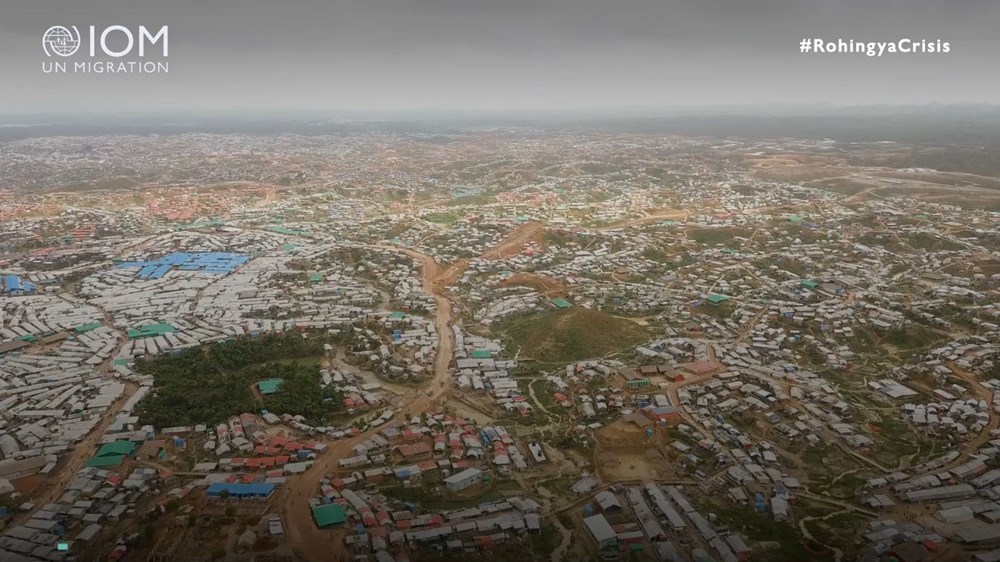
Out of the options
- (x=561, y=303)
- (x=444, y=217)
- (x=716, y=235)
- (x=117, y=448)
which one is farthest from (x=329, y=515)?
(x=444, y=217)

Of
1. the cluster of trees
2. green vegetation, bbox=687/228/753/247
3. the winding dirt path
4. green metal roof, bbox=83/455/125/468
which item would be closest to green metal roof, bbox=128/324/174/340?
the cluster of trees

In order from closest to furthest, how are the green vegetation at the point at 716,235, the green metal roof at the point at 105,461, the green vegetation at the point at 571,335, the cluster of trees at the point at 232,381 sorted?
the green metal roof at the point at 105,461 → the cluster of trees at the point at 232,381 → the green vegetation at the point at 571,335 → the green vegetation at the point at 716,235

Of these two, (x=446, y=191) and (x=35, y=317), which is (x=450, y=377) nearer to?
(x=35, y=317)

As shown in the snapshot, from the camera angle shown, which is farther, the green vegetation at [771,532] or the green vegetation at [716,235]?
the green vegetation at [716,235]

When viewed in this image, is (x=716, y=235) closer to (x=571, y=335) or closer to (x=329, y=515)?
(x=571, y=335)

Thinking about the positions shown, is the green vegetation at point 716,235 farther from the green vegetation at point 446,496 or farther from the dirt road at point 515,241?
the green vegetation at point 446,496

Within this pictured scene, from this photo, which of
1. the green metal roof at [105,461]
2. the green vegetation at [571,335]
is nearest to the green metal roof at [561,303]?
the green vegetation at [571,335]
